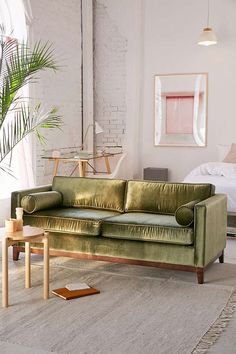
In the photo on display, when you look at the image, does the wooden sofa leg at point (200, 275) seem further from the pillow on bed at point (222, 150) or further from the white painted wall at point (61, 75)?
the pillow on bed at point (222, 150)

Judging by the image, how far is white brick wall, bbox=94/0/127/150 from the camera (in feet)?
30.3

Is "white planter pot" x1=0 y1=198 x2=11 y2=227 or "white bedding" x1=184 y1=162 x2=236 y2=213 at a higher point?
"white bedding" x1=184 y1=162 x2=236 y2=213

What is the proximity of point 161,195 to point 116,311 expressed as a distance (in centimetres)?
166

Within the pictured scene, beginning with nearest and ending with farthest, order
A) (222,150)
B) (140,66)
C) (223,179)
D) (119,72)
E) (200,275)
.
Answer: (200,275) < (223,179) < (222,150) < (140,66) < (119,72)

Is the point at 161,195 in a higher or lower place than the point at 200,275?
higher

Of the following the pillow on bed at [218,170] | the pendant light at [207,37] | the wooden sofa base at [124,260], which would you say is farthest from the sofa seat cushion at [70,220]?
the pendant light at [207,37]

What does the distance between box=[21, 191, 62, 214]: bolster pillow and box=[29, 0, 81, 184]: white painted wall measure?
2.53 m

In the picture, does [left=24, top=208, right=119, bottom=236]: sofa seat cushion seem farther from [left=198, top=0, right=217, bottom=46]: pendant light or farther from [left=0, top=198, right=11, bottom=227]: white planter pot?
[left=198, top=0, right=217, bottom=46]: pendant light

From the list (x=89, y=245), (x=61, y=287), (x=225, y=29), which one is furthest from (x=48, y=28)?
(x=61, y=287)

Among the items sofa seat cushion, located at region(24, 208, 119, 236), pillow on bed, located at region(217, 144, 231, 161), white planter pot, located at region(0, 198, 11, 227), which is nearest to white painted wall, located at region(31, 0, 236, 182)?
pillow on bed, located at region(217, 144, 231, 161)

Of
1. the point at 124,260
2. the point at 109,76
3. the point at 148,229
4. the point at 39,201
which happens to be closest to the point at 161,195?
the point at 148,229

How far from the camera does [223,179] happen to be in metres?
6.84

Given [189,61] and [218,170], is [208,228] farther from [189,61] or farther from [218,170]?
[189,61]

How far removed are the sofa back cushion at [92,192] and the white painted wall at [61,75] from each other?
92.5 inches
